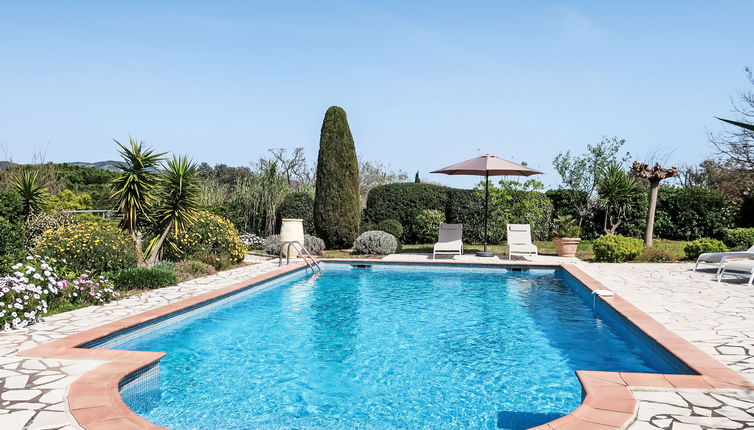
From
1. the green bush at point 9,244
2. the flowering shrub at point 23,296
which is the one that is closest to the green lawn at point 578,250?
the green bush at point 9,244

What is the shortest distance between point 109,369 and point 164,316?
2356 millimetres

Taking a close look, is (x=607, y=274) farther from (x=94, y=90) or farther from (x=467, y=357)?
(x=94, y=90)

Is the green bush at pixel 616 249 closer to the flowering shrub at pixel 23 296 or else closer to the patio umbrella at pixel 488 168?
the patio umbrella at pixel 488 168

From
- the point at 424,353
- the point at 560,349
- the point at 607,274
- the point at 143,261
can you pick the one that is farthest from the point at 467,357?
the point at 143,261

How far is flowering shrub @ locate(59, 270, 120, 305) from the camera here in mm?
6574

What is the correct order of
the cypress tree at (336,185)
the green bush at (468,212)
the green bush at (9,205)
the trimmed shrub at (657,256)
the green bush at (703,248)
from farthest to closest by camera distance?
1. the green bush at (468,212)
2. the cypress tree at (336,185)
3. the trimmed shrub at (657,256)
4. the green bush at (703,248)
5. the green bush at (9,205)

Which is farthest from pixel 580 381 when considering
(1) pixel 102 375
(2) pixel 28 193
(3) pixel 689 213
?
(3) pixel 689 213

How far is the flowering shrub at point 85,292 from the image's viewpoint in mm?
6574

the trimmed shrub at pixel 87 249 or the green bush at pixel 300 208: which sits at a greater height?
the green bush at pixel 300 208

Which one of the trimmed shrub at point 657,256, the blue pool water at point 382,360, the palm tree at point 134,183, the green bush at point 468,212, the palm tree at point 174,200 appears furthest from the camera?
the green bush at point 468,212

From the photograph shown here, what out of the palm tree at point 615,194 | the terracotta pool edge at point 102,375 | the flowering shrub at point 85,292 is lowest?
the terracotta pool edge at point 102,375

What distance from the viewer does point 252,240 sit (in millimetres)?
15414

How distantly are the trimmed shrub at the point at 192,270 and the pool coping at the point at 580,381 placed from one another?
12.0 ft

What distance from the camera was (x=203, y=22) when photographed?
480 inches
